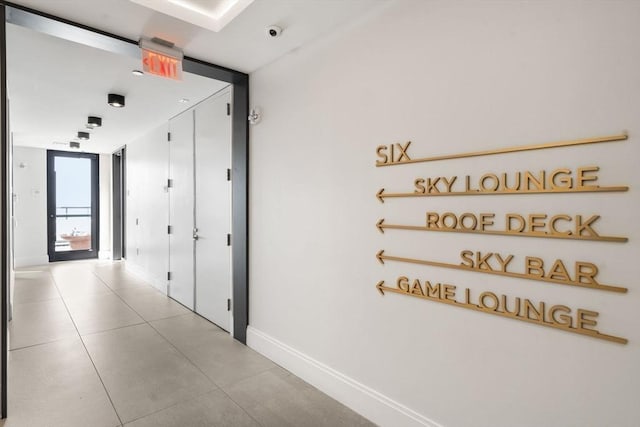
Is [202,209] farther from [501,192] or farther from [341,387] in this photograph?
[501,192]

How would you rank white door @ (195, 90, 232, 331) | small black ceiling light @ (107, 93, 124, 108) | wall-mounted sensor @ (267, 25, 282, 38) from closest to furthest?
wall-mounted sensor @ (267, 25, 282, 38) → white door @ (195, 90, 232, 331) → small black ceiling light @ (107, 93, 124, 108)

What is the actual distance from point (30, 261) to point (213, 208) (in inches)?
258

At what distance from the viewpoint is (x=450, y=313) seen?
5.99 feet

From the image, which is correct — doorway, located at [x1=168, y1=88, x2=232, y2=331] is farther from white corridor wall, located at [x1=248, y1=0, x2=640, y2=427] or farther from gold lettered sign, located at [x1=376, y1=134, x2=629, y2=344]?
gold lettered sign, located at [x1=376, y1=134, x2=629, y2=344]

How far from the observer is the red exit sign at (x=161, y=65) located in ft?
8.40

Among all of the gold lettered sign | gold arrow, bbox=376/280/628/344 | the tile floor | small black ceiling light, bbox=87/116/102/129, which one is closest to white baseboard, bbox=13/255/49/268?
the tile floor

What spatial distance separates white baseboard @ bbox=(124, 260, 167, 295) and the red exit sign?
11.9 feet

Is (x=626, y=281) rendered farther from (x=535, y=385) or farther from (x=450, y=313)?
(x=450, y=313)

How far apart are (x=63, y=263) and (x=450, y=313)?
915cm

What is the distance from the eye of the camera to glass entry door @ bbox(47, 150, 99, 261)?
8000 mm

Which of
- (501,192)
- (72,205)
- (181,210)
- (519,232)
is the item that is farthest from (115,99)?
(72,205)

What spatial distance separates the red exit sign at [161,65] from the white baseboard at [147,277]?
363 cm

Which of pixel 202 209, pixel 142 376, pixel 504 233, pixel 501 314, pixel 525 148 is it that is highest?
pixel 525 148

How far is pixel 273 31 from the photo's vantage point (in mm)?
2441
